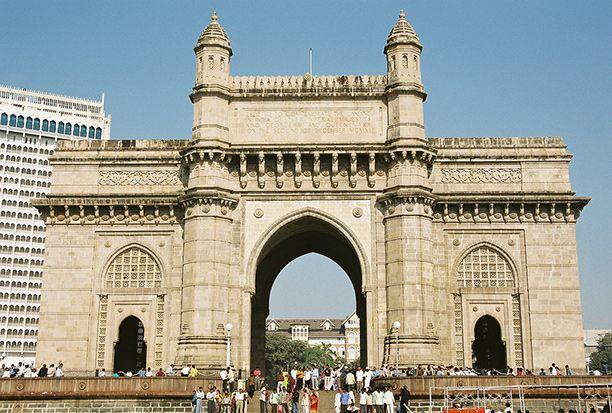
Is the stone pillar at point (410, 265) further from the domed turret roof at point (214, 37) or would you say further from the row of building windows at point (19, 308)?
the row of building windows at point (19, 308)

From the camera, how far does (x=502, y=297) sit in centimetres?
3753

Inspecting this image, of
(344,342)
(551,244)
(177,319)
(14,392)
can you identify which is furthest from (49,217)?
(344,342)

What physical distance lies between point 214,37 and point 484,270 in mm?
18053

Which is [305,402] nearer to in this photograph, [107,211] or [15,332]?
[107,211]

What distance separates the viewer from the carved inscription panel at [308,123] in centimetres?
3809

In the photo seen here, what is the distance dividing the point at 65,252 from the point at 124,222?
3292 millimetres

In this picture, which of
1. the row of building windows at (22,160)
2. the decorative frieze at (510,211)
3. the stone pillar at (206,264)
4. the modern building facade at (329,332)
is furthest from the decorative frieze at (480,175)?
the modern building facade at (329,332)

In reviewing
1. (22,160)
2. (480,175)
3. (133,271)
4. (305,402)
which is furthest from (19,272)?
(305,402)

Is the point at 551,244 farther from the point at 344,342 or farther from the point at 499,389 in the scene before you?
the point at 344,342

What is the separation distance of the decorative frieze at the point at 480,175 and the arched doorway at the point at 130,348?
712 inches

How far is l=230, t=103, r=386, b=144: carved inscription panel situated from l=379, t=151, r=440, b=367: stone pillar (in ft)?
8.97

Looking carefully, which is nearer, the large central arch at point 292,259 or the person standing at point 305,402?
the person standing at point 305,402

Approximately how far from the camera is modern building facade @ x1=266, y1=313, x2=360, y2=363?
17288 centimetres

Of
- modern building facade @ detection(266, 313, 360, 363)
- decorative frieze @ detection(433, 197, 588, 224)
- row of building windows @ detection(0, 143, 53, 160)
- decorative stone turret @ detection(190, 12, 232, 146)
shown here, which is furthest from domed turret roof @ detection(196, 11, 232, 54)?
modern building facade @ detection(266, 313, 360, 363)
